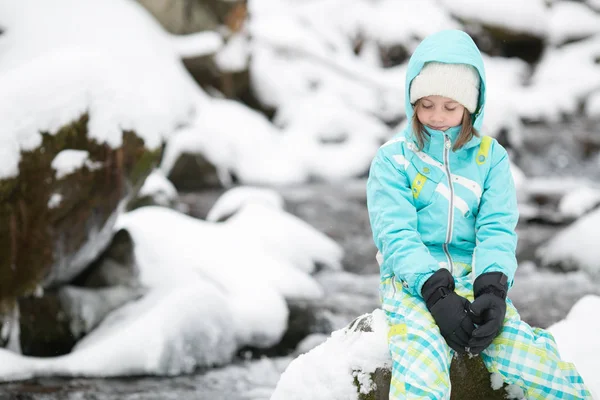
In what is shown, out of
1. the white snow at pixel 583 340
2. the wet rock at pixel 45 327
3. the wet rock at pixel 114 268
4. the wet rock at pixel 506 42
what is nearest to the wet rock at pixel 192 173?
the wet rock at pixel 114 268

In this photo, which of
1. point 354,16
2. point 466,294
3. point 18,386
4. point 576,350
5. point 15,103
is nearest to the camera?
point 466,294

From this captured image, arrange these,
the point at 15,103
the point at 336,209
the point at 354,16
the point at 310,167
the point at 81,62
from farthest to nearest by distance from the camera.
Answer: the point at 354,16 < the point at 310,167 < the point at 336,209 < the point at 81,62 < the point at 15,103

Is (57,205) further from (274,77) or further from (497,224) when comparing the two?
(274,77)

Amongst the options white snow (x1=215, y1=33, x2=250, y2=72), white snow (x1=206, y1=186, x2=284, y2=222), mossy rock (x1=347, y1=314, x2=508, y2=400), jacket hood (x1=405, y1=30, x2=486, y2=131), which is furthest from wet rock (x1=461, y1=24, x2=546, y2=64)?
mossy rock (x1=347, y1=314, x2=508, y2=400)

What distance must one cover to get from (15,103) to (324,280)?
349cm

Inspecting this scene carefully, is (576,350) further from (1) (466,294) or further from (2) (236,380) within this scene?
(2) (236,380)

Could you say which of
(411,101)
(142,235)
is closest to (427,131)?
(411,101)

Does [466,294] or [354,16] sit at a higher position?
[354,16]

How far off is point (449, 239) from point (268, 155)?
386 inches

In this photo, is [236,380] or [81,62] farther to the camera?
[81,62]

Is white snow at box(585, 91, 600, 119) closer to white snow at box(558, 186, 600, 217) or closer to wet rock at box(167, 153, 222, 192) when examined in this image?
white snow at box(558, 186, 600, 217)

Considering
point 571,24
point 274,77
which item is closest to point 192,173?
point 274,77

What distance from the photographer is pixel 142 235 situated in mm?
6027

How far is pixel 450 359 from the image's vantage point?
232 cm
